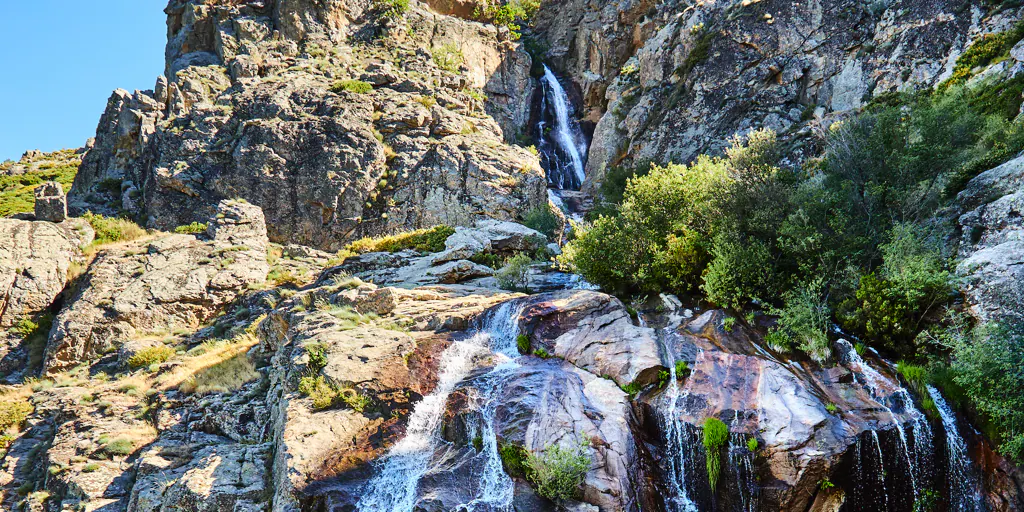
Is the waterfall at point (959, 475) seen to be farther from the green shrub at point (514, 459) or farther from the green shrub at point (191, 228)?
the green shrub at point (191, 228)

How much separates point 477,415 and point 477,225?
17.4m

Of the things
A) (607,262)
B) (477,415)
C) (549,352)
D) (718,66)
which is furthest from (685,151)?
(477,415)

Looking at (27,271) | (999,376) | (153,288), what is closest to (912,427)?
(999,376)

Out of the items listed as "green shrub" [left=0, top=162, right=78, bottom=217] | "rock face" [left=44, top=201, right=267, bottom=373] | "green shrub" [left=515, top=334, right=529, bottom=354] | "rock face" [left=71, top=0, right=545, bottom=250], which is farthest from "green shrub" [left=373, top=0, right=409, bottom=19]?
"green shrub" [left=515, top=334, right=529, bottom=354]

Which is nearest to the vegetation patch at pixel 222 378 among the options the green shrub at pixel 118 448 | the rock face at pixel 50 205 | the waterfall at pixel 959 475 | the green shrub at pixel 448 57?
the green shrub at pixel 118 448

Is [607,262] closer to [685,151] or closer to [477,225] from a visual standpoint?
[477,225]

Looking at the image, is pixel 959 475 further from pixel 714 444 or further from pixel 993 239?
pixel 993 239

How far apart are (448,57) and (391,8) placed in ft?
20.3

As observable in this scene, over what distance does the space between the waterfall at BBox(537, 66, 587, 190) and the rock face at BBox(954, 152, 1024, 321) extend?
33076mm

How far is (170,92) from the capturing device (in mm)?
35938

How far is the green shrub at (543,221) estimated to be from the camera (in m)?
31.5

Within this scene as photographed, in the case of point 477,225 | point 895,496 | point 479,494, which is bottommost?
point 895,496

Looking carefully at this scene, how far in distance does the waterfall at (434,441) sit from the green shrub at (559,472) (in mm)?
752

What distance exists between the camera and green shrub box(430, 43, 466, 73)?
1721 inches
